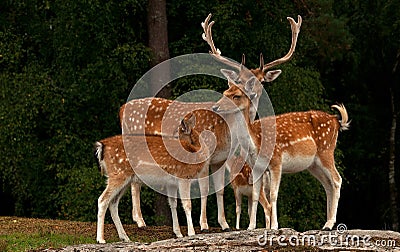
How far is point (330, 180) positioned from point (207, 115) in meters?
1.74

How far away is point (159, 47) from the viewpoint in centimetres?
1670

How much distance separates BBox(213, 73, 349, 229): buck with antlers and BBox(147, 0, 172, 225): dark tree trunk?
516 cm

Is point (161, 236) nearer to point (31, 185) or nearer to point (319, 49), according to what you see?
point (31, 185)

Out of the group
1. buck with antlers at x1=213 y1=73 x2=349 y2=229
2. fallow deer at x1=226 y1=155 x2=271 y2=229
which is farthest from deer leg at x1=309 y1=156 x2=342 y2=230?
fallow deer at x1=226 y1=155 x2=271 y2=229

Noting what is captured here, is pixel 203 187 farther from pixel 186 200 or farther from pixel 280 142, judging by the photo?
pixel 280 142

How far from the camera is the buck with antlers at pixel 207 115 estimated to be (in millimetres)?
11492

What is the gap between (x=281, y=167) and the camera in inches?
442

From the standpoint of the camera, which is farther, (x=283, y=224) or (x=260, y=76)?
(x=283, y=224)

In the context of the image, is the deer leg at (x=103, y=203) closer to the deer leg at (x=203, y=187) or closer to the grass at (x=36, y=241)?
the grass at (x=36, y=241)

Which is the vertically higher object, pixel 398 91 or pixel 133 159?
pixel 398 91

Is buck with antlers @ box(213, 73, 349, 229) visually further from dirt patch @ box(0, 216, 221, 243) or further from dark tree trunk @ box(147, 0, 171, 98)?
dark tree trunk @ box(147, 0, 171, 98)

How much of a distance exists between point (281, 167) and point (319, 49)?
29.8 feet

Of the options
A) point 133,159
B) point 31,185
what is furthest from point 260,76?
point 31,185

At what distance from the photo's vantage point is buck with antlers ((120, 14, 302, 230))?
1149cm
